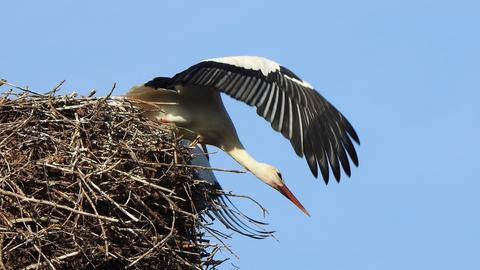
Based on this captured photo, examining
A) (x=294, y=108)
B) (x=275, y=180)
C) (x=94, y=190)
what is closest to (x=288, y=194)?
(x=275, y=180)

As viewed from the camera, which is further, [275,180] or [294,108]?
[275,180]

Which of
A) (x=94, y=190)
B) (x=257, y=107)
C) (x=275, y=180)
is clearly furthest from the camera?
(x=275, y=180)

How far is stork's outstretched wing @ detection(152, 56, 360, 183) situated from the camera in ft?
18.9

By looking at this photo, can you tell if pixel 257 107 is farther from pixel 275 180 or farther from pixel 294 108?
pixel 275 180

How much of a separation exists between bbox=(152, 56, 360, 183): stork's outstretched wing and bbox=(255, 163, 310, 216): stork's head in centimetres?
58

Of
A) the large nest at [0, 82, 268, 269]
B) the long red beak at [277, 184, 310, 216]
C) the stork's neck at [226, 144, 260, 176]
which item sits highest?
the stork's neck at [226, 144, 260, 176]

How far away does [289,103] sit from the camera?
19.5 feet

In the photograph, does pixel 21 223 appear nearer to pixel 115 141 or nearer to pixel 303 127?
pixel 115 141

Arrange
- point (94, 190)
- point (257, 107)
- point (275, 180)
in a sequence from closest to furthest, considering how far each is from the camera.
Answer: point (94, 190), point (257, 107), point (275, 180)

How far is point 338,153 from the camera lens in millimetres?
5754

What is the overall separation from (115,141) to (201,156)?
84 centimetres

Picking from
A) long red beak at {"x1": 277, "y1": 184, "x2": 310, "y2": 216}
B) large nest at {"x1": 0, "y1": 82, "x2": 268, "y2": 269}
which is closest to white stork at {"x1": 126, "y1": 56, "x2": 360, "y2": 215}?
long red beak at {"x1": 277, "y1": 184, "x2": 310, "y2": 216}

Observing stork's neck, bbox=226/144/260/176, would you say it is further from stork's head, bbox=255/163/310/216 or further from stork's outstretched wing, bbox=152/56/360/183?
stork's outstretched wing, bbox=152/56/360/183

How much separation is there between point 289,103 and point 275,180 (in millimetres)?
604
